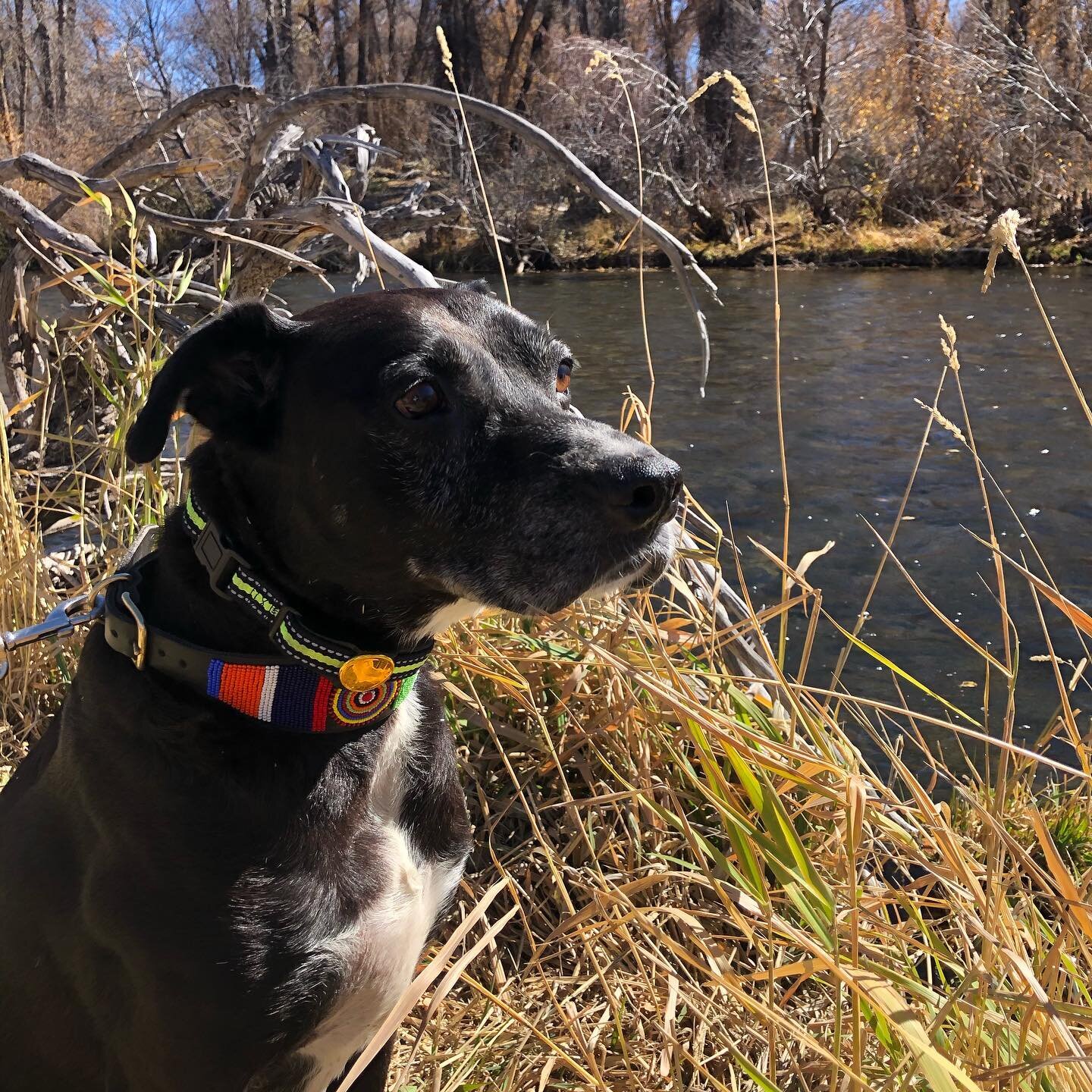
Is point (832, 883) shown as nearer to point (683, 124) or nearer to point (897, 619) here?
point (897, 619)

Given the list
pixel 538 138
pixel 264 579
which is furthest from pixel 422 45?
pixel 264 579

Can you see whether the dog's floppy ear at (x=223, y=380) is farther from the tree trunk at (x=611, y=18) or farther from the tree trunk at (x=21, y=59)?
the tree trunk at (x=611, y=18)

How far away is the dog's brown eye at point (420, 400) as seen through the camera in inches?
76.0

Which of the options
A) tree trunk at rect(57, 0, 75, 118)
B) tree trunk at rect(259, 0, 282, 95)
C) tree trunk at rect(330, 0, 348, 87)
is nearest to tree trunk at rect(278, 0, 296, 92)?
tree trunk at rect(259, 0, 282, 95)

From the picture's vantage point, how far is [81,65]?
3150 cm

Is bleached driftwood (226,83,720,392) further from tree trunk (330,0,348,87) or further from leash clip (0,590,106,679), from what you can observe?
tree trunk (330,0,348,87)

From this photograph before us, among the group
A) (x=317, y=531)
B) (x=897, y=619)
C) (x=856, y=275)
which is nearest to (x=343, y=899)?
(x=317, y=531)

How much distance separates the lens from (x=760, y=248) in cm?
2050

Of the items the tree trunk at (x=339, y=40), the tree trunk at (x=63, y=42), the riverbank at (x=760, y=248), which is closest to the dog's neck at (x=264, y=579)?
the riverbank at (x=760, y=248)

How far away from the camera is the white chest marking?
5.91ft

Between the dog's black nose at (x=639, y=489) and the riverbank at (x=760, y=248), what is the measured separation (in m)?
16.7

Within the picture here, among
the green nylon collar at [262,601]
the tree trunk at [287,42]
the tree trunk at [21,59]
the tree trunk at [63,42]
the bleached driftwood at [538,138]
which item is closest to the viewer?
the green nylon collar at [262,601]

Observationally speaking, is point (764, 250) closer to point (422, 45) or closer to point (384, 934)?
point (422, 45)

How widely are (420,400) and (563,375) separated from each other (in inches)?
17.0
